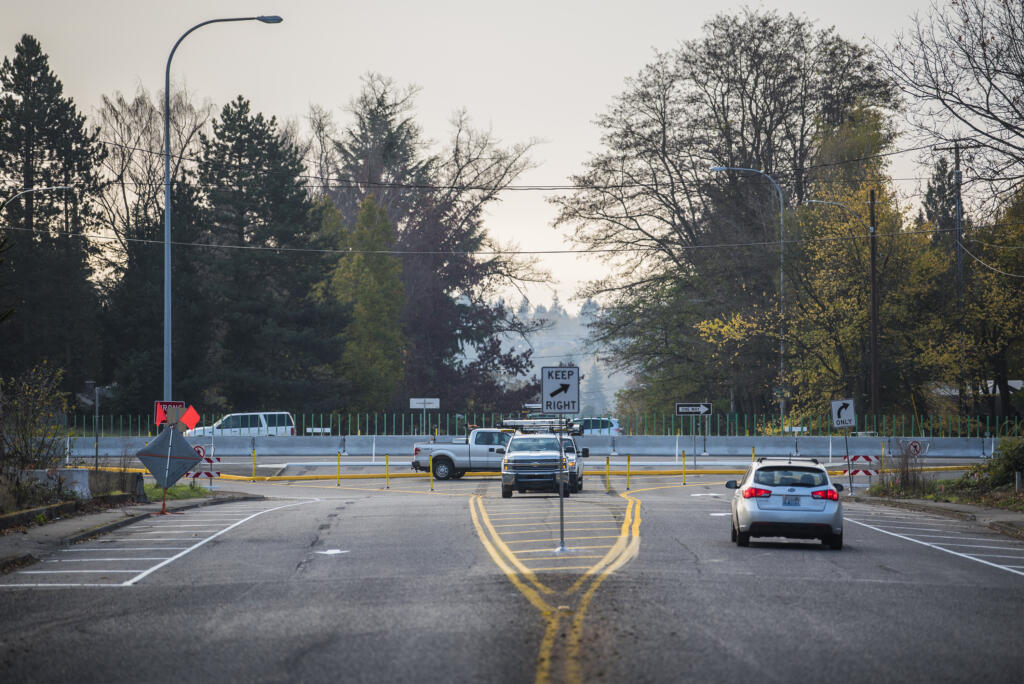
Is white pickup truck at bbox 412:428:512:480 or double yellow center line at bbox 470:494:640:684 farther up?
white pickup truck at bbox 412:428:512:480

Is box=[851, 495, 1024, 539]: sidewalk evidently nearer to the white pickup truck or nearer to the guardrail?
the white pickup truck

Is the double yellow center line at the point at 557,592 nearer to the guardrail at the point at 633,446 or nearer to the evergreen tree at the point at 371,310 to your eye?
the guardrail at the point at 633,446

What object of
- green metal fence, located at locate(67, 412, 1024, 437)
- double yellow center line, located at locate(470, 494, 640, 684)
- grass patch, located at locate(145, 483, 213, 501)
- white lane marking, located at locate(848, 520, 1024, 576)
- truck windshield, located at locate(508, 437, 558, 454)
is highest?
green metal fence, located at locate(67, 412, 1024, 437)

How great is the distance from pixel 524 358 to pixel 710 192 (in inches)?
1006

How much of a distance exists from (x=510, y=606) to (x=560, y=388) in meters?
7.09

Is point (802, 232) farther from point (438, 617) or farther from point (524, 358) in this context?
point (438, 617)

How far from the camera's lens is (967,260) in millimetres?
53188

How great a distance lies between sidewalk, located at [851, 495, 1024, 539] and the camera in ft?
82.8

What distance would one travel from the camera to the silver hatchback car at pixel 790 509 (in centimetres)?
1934

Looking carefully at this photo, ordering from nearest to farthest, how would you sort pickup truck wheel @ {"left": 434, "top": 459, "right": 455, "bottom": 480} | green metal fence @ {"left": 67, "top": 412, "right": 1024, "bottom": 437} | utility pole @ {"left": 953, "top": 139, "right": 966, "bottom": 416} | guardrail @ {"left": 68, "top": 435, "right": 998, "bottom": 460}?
pickup truck wheel @ {"left": 434, "top": 459, "right": 455, "bottom": 480}
utility pole @ {"left": 953, "top": 139, "right": 966, "bottom": 416}
guardrail @ {"left": 68, "top": 435, "right": 998, "bottom": 460}
green metal fence @ {"left": 67, "top": 412, "right": 1024, "bottom": 437}

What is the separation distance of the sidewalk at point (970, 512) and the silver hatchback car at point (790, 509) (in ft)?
21.3

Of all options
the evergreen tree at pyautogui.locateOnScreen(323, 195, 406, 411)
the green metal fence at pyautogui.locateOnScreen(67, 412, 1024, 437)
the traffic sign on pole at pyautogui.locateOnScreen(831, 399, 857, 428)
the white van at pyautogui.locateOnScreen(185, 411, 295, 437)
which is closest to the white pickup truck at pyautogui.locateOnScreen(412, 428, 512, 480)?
the green metal fence at pyautogui.locateOnScreen(67, 412, 1024, 437)

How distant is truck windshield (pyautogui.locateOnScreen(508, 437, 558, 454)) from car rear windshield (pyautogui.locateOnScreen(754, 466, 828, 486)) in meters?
13.4

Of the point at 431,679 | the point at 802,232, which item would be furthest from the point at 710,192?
the point at 431,679
